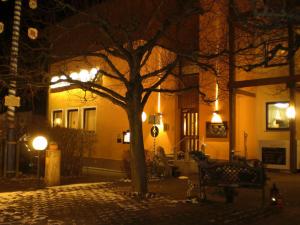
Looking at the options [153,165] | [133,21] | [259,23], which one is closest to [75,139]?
[153,165]

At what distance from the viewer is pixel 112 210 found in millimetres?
9703

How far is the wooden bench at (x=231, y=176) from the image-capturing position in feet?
33.2

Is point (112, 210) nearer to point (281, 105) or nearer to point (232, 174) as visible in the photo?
point (232, 174)

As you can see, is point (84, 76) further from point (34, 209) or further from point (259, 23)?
point (259, 23)

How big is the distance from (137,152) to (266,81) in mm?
8811

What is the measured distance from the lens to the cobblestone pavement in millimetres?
8742

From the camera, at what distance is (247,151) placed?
20.8 m

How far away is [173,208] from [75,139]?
26.3ft

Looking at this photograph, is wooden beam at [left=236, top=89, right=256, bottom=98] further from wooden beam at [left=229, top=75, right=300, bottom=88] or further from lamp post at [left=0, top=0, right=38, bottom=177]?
lamp post at [left=0, top=0, right=38, bottom=177]

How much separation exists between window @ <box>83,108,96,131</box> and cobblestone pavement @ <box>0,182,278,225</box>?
13.6 metres

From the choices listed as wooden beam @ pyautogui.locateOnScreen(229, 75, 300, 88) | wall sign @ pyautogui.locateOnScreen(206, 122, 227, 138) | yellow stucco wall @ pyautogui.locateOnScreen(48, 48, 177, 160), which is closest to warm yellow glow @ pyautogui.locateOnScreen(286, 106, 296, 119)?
wooden beam @ pyautogui.locateOnScreen(229, 75, 300, 88)

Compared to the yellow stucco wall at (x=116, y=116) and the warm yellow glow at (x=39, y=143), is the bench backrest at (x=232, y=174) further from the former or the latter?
the yellow stucco wall at (x=116, y=116)

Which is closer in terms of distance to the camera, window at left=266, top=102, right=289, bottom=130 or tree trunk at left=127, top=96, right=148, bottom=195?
tree trunk at left=127, top=96, right=148, bottom=195

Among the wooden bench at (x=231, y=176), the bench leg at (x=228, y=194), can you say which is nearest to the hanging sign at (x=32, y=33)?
the wooden bench at (x=231, y=176)
